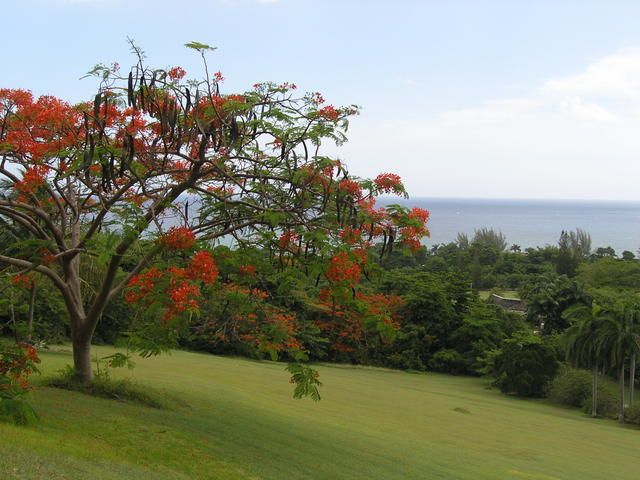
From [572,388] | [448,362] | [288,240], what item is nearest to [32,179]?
[288,240]

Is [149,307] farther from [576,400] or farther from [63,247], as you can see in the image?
[576,400]

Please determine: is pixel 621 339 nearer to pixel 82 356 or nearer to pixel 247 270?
pixel 247 270

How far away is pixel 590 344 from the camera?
2672 centimetres

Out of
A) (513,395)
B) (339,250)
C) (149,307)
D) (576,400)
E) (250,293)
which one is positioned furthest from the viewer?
(513,395)

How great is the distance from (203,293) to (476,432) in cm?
972

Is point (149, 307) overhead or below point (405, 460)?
overhead

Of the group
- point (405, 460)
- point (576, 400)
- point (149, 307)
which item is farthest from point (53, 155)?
point (576, 400)

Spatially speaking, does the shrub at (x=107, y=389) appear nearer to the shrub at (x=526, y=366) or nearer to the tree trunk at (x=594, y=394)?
the tree trunk at (x=594, y=394)

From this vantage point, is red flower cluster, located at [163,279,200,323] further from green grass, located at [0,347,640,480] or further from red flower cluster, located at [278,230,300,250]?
red flower cluster, located at [278,230,300,250]

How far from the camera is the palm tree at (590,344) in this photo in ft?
86.4

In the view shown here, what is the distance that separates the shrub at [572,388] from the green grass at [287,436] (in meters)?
4.84

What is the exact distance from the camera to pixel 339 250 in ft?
31.3

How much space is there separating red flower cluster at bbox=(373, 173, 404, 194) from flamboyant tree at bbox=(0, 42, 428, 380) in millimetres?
17

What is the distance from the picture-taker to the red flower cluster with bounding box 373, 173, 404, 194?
998cm
